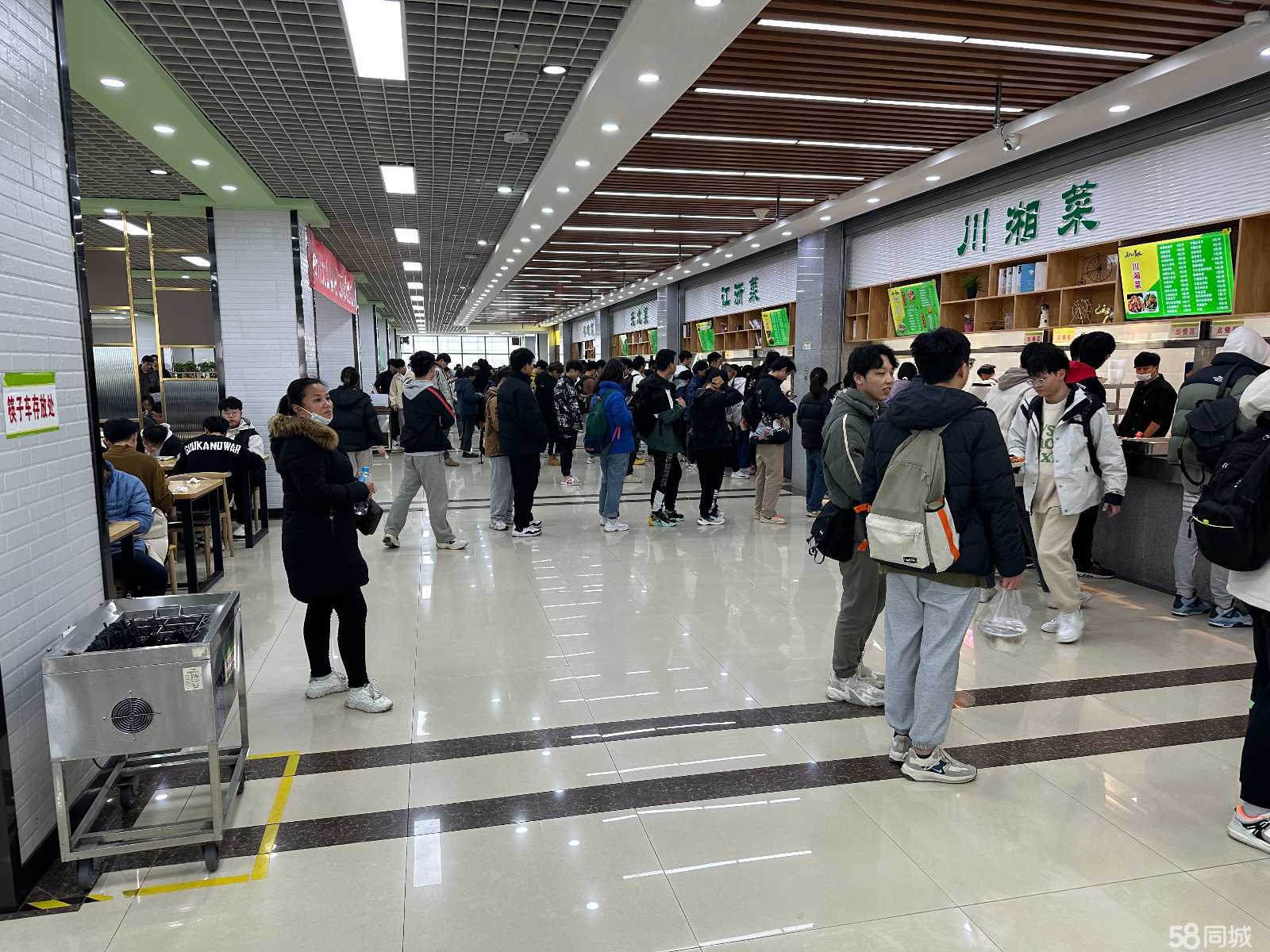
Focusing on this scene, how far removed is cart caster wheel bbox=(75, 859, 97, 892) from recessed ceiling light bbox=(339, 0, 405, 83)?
3797 mm

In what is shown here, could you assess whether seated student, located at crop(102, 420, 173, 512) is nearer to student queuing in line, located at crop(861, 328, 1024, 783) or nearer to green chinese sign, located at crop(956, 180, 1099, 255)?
student queuing in line, located at crop(861, 328, 1024, 783)

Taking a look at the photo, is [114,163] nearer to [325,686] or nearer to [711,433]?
[711,433]

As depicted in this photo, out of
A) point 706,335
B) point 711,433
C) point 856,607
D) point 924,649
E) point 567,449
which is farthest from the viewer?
point 706,335

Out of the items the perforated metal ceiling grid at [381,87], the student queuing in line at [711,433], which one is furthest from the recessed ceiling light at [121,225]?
the student queuing in line at [711,433]

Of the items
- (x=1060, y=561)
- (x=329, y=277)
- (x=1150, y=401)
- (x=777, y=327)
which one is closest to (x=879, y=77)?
(x=1150, y=401)

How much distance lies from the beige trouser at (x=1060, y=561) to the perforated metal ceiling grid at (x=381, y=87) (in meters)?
3.56

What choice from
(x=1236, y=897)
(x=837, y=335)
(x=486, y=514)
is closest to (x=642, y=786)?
(x=1236, y=897)

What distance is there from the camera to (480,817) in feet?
8.96

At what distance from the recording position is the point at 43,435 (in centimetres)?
258

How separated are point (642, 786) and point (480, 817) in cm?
58

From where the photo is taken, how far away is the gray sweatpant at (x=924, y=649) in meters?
2.80

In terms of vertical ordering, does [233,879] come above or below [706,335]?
below

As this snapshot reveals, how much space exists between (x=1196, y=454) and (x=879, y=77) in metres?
3.00

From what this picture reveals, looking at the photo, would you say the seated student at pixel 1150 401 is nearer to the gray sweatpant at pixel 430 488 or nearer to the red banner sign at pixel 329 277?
the gray sweatpant at pixel 430 488
